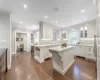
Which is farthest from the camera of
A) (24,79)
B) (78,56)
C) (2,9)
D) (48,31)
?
(48,31)

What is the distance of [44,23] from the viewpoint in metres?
5.00

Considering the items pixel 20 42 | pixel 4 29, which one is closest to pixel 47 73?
pixel 4 29

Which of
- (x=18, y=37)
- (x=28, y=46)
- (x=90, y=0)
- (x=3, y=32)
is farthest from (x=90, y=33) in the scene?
(x=18, y=37)

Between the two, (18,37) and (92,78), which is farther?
(18,37)

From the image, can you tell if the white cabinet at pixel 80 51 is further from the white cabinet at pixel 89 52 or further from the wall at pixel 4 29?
the wall at pixel 4 29

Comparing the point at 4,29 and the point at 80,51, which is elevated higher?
the point at 4,29

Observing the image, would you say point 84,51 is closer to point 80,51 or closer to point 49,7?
point 80,51

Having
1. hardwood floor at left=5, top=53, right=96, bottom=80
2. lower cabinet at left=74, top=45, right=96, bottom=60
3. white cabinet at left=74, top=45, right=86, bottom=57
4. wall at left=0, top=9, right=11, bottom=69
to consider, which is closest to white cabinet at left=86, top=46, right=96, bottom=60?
lower cabinet at left=74, top=45, right=96, bottom=60

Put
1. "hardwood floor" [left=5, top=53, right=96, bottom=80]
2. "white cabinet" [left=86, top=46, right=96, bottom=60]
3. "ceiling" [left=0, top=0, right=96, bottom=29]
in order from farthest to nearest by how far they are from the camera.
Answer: "white cabinet" [left=86, top=46, right=96, bottom=60] < "ceiling" [left=0, top=0, right=96, bottom=29] < "hardwood floor" [left=5, top=53, right=96, bottom=80]

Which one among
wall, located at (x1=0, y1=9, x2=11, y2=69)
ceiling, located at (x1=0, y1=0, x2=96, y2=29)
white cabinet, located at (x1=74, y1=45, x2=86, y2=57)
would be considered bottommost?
white cabinet, located at (x1=74, y1=45, x2=86, y2=57)

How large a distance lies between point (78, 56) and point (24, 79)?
4.21 metres

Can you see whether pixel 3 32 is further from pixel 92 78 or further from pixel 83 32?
pixel 83 32

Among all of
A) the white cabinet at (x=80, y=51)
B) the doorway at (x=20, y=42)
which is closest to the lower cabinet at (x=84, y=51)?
the white cabinet at (x=80, y=51)

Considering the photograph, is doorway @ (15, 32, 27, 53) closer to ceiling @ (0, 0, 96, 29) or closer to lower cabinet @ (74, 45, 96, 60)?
ceiling @ (0, 0, 96, 29)
